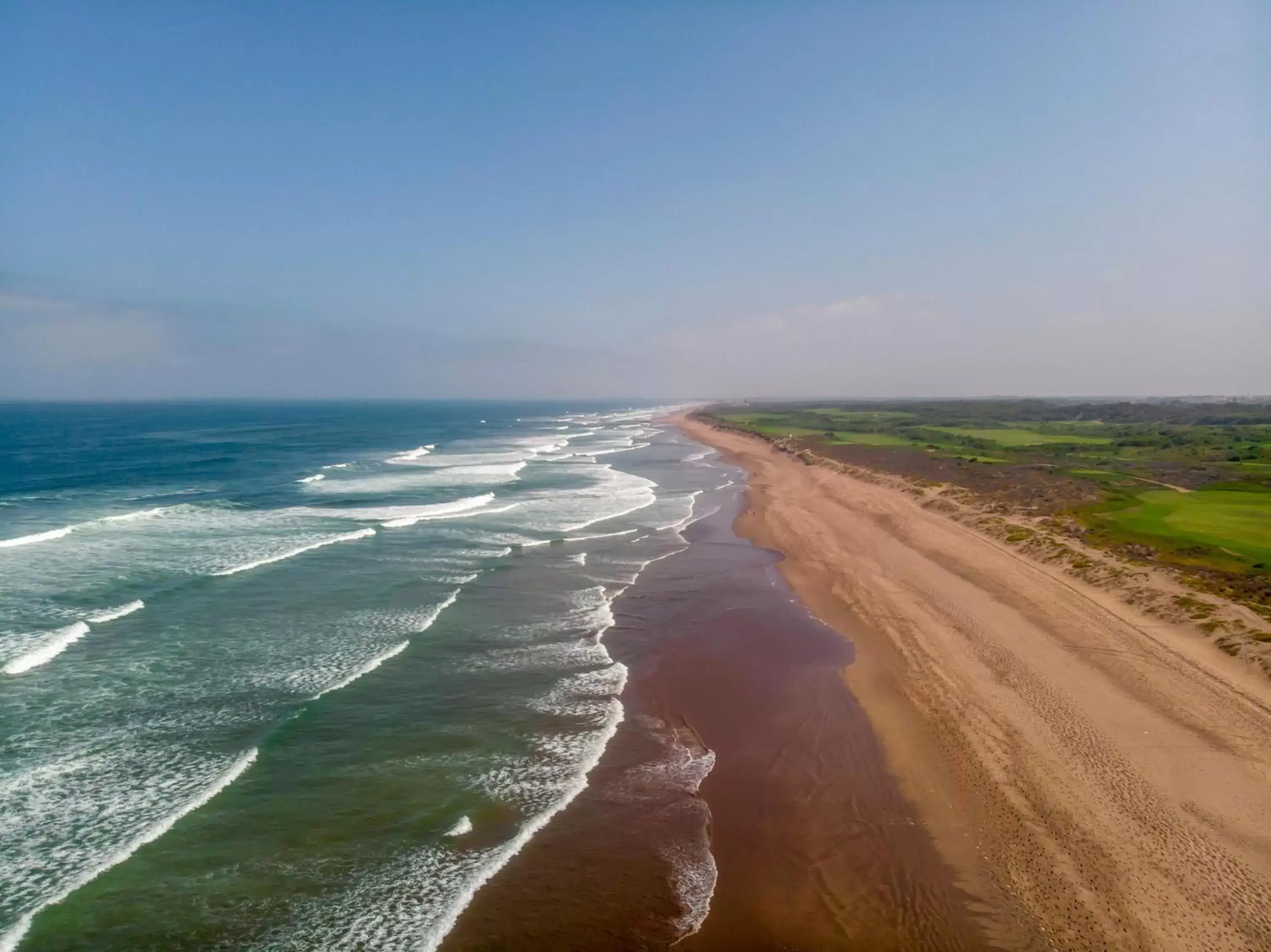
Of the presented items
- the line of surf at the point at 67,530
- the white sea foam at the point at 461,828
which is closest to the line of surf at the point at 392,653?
the white sea foam at the point at 461,828

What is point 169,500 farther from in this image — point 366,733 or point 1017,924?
point 1017,924

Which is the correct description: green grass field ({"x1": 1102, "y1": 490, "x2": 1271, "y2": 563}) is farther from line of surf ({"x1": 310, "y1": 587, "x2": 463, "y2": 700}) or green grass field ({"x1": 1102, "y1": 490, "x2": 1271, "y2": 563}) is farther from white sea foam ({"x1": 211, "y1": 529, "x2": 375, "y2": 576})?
white sea foam ({"x1": 211, "y1": 529, "x2": 375, "y2": 576})

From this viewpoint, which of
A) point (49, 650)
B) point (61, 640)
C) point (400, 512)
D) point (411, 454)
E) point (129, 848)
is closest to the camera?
point (129, 848)

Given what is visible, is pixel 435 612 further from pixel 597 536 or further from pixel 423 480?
pixel 423 480

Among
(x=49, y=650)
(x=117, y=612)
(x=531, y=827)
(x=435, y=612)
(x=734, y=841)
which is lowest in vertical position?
(x=734, y=841)

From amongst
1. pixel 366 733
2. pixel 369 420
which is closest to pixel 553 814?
pixel 366 733

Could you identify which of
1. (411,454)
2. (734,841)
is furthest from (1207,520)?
(411,454)

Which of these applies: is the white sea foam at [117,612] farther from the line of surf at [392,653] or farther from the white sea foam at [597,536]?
the white sea foam at [597,536]
